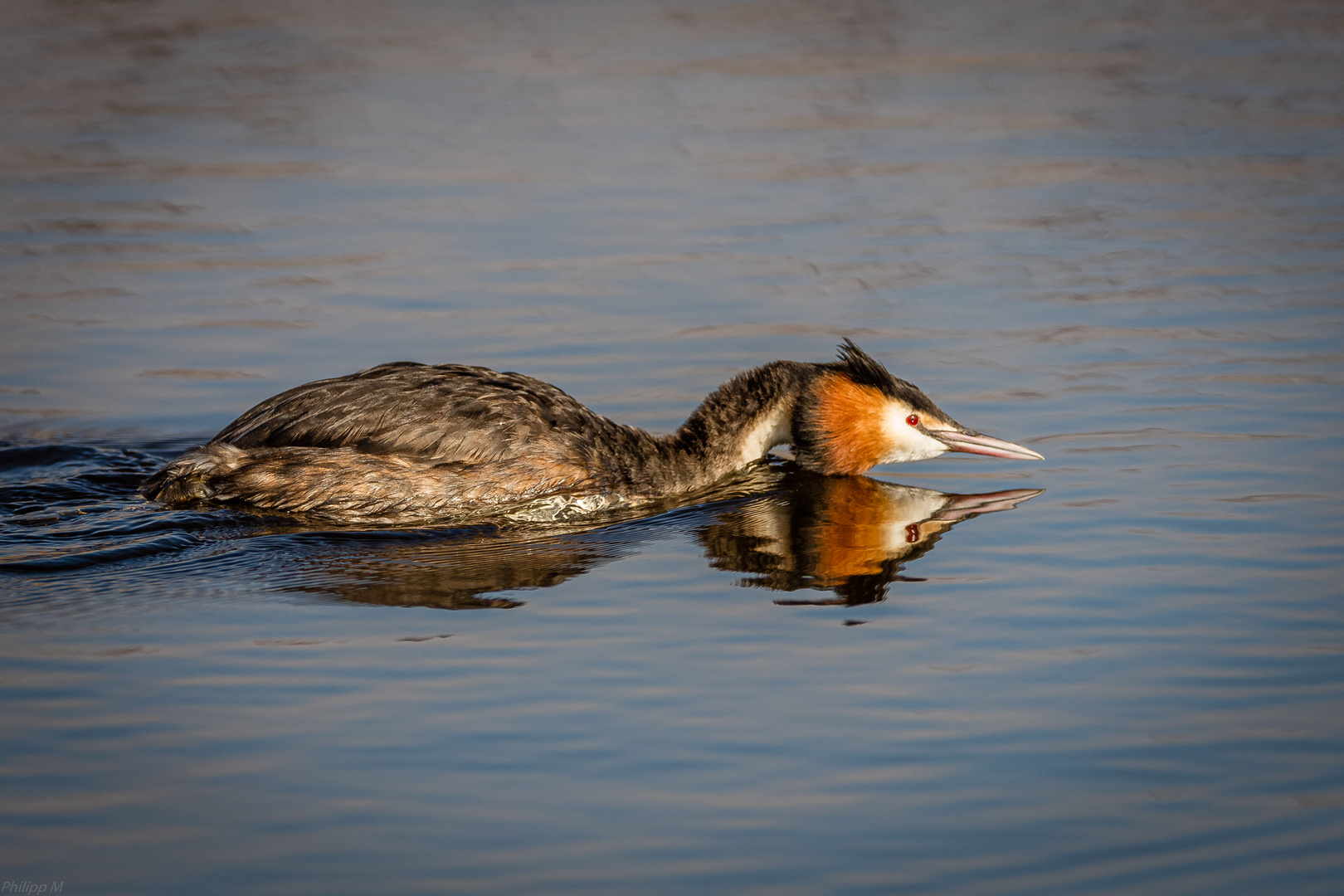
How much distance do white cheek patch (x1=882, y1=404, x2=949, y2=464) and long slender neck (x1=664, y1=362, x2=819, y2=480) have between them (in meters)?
0.51

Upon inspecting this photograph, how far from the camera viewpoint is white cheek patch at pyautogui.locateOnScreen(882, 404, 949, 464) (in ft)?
28.3

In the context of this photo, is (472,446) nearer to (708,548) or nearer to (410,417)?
(410,417)

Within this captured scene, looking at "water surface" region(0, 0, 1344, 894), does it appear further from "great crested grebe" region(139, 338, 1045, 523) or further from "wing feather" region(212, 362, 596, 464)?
"wing feather" region(212, 362, 596, 464)

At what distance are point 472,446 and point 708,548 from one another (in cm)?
130

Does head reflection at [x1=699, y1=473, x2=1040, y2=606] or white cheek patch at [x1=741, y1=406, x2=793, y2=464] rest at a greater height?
white cheek patch at [x1=741, y1=406, x2=793, y2=464]

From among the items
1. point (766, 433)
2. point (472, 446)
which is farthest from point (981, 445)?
point (472, 446)

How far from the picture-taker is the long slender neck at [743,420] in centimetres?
866

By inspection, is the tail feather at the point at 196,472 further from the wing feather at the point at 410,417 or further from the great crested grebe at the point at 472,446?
the wing feather at the point at 410,417

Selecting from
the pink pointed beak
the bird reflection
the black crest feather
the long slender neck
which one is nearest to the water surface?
the bird reflection

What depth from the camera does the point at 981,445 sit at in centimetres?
840

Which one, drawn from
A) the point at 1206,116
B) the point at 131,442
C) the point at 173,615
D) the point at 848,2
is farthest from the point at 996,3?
the point at 173,615

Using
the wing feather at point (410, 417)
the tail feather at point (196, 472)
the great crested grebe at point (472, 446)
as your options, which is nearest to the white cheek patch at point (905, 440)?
the great crested grebe at point (472, 446)

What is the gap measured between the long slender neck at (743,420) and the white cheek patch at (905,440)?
1.68ft

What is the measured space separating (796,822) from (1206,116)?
1148 centimetres
